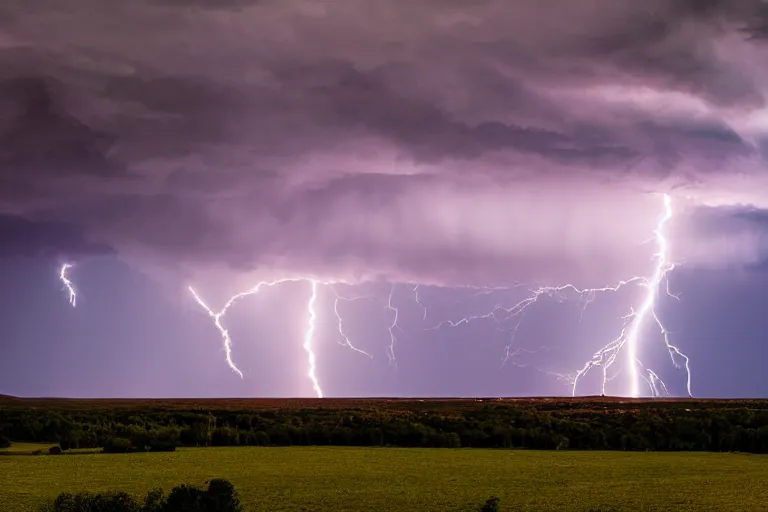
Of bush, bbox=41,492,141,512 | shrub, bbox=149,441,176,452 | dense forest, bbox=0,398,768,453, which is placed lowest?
bush, bbox=41,492,141,512

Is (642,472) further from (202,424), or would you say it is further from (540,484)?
(202,424)

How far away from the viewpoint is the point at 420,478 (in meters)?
30.6

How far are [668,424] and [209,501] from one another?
116 feet

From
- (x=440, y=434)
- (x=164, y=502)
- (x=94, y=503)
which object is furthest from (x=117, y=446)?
(x=164, y=502)

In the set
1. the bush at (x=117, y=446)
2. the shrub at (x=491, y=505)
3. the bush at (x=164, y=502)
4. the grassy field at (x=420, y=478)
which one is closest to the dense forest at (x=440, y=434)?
the bush at (x=117, y=446)

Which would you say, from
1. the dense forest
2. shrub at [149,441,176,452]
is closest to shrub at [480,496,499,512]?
shrub at [149,441,176,452]

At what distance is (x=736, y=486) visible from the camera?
28.8 m

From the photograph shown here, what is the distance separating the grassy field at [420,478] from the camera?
2547 centimetres

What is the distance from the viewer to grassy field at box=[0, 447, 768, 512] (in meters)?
25.5

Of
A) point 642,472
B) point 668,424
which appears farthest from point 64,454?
point 668,424

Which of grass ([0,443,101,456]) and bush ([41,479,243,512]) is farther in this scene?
grass ([0,443,101,456])

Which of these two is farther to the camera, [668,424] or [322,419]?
[322,419]

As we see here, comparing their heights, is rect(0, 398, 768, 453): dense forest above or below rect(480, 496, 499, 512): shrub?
above

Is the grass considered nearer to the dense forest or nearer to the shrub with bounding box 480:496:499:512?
the dense forest
